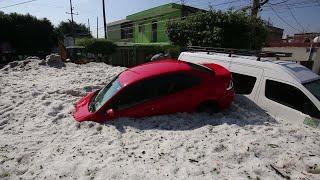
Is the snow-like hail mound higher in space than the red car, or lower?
lower

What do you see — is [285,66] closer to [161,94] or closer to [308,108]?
[308,108]

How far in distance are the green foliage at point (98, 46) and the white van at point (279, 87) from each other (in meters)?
18.3

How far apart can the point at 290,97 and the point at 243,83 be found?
1357mm

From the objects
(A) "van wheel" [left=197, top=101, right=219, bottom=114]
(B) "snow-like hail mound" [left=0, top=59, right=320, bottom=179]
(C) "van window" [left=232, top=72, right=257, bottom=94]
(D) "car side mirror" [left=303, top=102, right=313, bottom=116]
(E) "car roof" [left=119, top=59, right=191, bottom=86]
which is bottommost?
(B) "snow-like hail mound" [left=0, top=59, right=320, bottom=179]

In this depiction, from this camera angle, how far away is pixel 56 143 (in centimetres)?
588

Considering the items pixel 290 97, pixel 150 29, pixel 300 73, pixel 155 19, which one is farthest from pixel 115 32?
pixel 290 97

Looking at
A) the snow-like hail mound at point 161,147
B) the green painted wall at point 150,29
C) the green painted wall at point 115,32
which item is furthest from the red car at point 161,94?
the green painted wall at point 115,32

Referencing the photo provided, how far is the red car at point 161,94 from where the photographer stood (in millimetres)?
6527

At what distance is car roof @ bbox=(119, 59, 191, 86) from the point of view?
6812 millimetres

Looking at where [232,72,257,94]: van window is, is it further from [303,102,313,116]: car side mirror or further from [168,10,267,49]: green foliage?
[168,10,267,49]: green foliage

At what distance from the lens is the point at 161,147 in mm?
5434

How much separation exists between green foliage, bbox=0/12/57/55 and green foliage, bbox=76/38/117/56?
15.1m

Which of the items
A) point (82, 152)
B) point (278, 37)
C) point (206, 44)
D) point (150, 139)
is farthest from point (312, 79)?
point (278, 37)

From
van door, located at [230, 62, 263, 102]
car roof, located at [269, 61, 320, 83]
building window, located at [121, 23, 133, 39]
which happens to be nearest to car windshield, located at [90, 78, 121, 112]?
van door, located at [230, 62, 263, 102]
